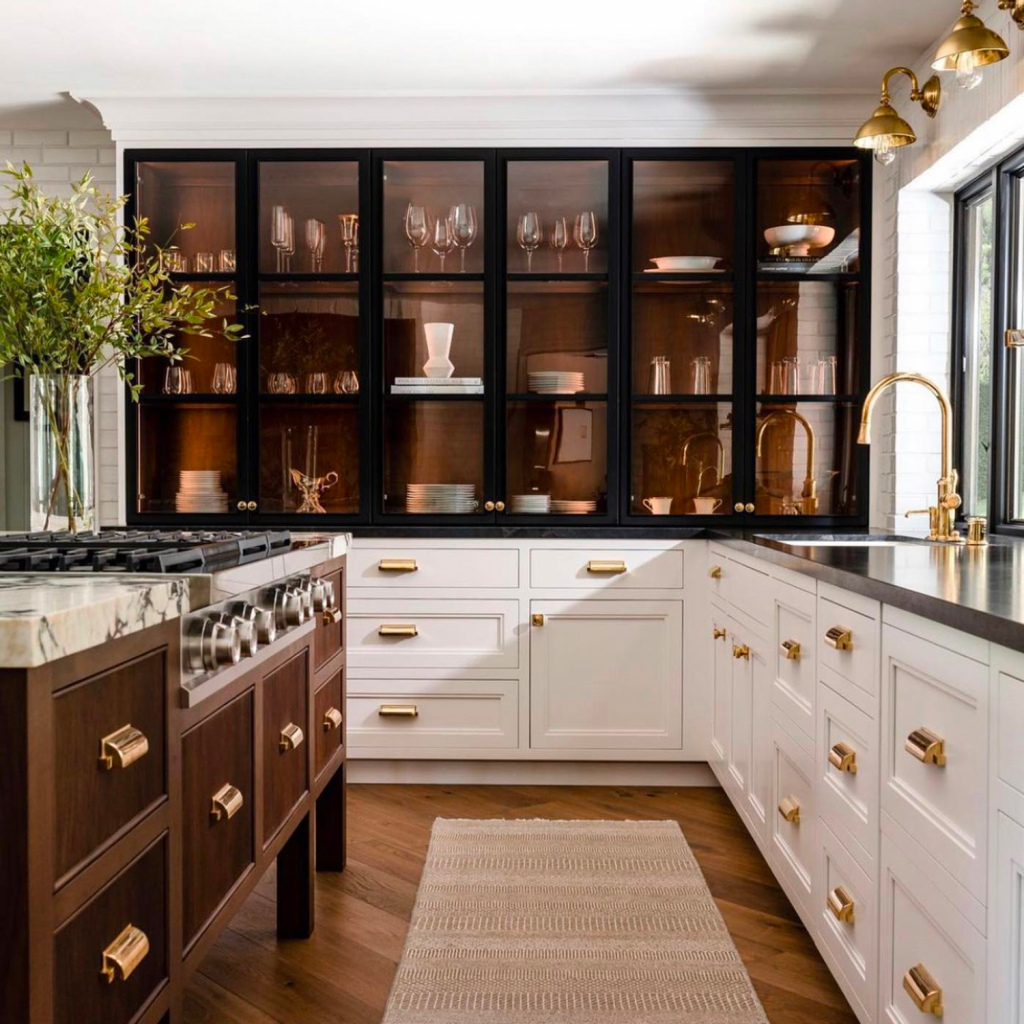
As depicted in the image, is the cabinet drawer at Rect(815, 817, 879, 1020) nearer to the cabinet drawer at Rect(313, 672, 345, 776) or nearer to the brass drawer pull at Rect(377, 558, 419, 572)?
the cabinet drawer at Rect(313, 672, 345, 776)

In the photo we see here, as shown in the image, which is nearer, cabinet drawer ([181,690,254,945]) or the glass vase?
cabinet drawer ([181,690,254,945])

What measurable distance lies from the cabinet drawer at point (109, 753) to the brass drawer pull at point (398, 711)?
2.28 metres

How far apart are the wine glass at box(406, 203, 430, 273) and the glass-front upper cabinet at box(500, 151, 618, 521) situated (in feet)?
0.98

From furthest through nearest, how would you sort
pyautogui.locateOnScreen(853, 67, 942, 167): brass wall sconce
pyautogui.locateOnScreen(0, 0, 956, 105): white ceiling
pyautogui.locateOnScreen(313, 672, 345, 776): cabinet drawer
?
pyautogui.locateOnScreen(0, 0, 956, 105): white ceiling < pyautogui.locateOnScreen(853, 67, 942, 167): brass wall sconce < pyautogui.locateOnScreen(313, 672, 345, 776): cabinet drawer

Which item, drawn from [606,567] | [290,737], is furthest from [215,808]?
[606,567]

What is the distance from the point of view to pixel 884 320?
3766 mm

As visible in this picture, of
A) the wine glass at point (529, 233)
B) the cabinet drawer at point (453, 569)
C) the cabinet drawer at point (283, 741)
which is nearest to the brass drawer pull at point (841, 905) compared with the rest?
the cabinet drawer at point (283, 741)

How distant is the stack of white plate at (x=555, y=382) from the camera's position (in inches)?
152

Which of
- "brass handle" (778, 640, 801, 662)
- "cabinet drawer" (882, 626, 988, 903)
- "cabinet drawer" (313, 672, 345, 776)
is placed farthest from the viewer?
"cabinet drawer" (313, 672, 345, 776)

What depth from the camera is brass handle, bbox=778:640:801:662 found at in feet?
7.86

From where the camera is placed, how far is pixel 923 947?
5.16ft

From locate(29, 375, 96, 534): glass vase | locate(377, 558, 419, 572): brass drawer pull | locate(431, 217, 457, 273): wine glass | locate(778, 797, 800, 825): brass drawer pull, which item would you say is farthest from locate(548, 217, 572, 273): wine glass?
locate(778, 797, 800, 825): brass drawer pull

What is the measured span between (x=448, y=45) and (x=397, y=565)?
1.70 m

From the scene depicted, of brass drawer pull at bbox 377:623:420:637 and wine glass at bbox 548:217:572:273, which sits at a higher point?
wine glass at bbox 548:217:572:273
